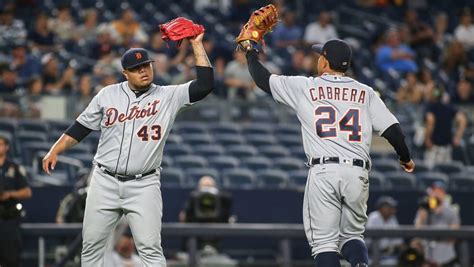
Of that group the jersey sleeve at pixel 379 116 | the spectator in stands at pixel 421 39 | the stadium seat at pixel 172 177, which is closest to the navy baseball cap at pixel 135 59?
the jersey sleeve at pixel 379 116

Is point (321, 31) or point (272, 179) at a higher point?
point (321, 31)

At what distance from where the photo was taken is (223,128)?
14.8 meters

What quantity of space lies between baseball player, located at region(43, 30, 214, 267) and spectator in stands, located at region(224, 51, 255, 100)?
780cm

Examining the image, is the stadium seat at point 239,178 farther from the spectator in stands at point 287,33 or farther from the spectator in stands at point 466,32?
the spectator in stands at point 466,32

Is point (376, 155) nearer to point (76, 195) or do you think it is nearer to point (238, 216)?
point (238, 216)

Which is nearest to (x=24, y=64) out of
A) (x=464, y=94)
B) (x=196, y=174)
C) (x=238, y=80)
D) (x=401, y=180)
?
(x=238, y=80)

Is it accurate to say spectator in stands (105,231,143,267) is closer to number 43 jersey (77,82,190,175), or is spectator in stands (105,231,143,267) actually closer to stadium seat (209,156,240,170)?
stadium seat (209,156,240,170)

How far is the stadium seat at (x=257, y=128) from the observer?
49.0ft

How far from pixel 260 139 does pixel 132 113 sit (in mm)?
7352

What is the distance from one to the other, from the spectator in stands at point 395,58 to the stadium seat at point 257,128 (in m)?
3.31

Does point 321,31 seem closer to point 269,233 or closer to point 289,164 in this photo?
point 289,164

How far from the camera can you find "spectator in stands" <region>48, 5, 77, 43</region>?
17125mm

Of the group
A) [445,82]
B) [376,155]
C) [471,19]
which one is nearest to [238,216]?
[376,155]

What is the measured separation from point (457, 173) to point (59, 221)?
574 cm
